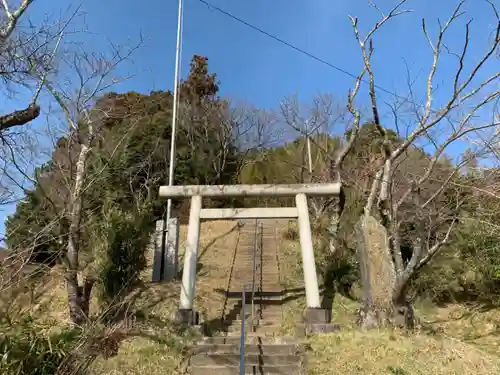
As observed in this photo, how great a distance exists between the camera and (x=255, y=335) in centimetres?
873

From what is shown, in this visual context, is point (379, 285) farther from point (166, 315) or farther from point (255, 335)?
point (166, 315)

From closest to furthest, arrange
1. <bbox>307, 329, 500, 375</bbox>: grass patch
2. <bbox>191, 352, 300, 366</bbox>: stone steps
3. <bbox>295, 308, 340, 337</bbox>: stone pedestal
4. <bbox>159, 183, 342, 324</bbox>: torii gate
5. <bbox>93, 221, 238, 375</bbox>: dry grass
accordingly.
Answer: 1. <bbox>307, 329, 500, 375</bbox>: grass patch
2. <bbox>93, 221, 238, 375</bbox>: dry grass
3. <bbox>191, 352, 300, 366</bbox>: stone steps
4. <bbox>295, 308, 340, 337</bbox>: stone pedestal
5. <bbox>159, 183, 342, 324</bbox>: torii gate

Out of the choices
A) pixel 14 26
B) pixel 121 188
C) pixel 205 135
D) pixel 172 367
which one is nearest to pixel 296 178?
pixel 205 135

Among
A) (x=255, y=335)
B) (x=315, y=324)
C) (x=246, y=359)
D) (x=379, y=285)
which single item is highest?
(x=379, y=285)

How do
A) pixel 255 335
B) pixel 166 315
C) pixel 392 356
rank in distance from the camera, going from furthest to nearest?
pixel 166 315 → pixel 255 335 → pixel 392 356

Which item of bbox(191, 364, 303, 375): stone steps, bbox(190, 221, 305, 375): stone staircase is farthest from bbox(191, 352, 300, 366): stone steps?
bbox(191, 364, 303, 375): stone steps

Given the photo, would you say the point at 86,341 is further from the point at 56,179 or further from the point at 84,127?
the point at 56,179

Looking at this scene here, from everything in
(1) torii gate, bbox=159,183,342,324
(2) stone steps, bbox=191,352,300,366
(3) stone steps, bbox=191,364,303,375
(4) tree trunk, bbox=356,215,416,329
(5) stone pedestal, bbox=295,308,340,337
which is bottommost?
(3) stone steps, bbox=191,364,303,375

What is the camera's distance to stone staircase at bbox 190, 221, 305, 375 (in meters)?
7.04

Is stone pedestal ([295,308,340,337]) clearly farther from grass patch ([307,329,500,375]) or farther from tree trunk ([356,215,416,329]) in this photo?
tree trunk ([356,215,416,329])

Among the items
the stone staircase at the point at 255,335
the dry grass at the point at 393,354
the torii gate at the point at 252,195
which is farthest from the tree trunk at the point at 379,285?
the stone staircase at the point at 255,335

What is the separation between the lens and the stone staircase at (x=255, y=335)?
7.04 metres

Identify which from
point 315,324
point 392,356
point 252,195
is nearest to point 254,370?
point 315,324

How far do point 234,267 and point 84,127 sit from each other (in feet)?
21.4
